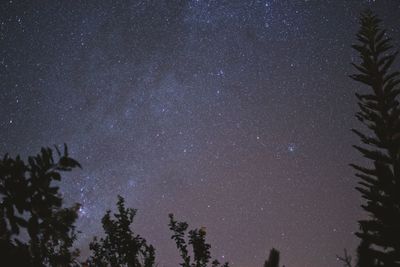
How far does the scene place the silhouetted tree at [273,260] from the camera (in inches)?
537

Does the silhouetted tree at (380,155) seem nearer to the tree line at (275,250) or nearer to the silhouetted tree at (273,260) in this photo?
the tree line at (275,250)

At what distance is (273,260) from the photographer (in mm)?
13688

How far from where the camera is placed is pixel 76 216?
2.87 metres

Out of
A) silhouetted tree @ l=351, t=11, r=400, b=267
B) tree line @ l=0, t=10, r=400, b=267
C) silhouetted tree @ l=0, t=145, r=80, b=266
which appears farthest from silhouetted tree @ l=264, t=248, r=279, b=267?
silhouetted tree @ l=0, t=145, r=80, b=266

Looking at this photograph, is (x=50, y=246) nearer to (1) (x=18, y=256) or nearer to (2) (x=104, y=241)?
(2) (x=104, y=241)

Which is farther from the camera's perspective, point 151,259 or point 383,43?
point 151,259

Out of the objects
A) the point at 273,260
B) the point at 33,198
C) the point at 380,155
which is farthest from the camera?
the point at 273,260

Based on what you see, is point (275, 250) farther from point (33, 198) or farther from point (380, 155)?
point (33, 198)

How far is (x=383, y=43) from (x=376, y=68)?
60 cm

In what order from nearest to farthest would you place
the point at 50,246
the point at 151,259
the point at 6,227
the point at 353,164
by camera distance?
1. the point at 6,227
2. the point at 353,164
3. the point at 50,246
4. the point at 151,259

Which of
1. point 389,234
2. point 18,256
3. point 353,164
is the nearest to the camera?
point 18,256

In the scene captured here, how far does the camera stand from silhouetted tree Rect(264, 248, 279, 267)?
13641 mm

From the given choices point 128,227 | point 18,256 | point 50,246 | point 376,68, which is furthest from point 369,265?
point 50,246

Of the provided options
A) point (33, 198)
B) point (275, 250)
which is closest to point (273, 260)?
point (275, 250)
